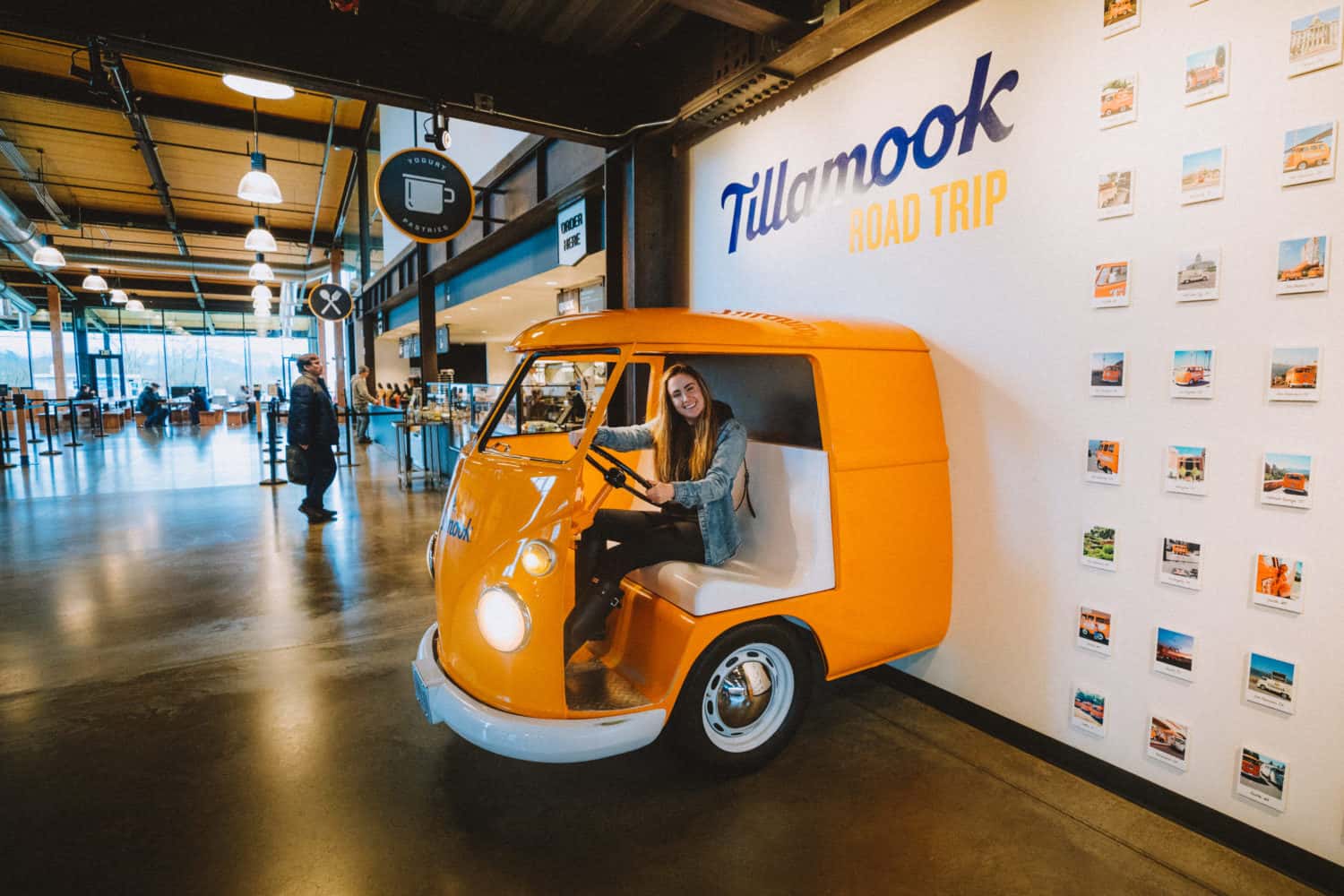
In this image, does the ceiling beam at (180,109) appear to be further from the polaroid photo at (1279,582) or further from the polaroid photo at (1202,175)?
the polaroid photo at (1279,582)

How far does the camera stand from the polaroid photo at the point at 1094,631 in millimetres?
2648

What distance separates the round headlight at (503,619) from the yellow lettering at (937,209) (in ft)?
8.46

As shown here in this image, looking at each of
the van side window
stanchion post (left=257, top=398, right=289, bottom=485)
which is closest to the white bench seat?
the van side window

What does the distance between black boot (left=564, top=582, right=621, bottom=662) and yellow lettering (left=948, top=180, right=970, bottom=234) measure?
2301 mm

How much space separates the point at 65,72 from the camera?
341 inches

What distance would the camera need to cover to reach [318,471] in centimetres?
714

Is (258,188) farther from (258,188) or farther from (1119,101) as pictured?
(1119,101)

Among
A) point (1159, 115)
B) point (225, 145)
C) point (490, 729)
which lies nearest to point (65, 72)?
point (225, 145)

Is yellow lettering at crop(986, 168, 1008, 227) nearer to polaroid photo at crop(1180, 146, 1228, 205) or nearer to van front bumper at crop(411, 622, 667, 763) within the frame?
polaroid photo at crop(1180, 146, 1228, 205)

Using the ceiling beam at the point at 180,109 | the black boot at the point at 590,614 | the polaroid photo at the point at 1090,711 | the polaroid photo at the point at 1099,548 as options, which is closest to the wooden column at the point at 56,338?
the ceiling beam at the point at 180,109

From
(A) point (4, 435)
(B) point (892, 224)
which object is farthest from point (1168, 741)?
(A) point (4, 435)

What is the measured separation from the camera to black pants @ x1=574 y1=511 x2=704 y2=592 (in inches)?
110

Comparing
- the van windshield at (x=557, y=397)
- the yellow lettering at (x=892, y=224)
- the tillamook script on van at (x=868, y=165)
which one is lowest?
the van windshield at (x=557, y=397)

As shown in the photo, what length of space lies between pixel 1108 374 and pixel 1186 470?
45 centimetres
